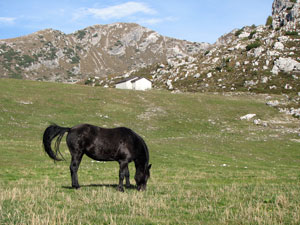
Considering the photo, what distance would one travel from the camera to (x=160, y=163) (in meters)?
26.8

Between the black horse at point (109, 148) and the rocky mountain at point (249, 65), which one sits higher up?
the rocky mountain at point (249, 65)

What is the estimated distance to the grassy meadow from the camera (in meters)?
8.01

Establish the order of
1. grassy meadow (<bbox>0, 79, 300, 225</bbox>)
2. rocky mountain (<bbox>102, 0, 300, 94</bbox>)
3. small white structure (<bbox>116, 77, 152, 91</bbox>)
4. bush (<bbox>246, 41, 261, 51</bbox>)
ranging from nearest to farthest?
grassy meadow (<bbox>0, 79, 300, 225</bbox>), rocky mountain (<bbox>102, 0, 300, 94</bbox>), small white structure (<bbox>116, 77, 152, 91</bbox>), bush (<bbox>246, 41, 261, 51</bbox>)

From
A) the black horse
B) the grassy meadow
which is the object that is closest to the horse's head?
the black horse

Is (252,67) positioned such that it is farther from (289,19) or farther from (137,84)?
(289,19)

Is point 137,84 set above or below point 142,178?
above

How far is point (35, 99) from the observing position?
51750 millimetres

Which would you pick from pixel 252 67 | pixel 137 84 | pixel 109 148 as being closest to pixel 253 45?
pixel 252 67

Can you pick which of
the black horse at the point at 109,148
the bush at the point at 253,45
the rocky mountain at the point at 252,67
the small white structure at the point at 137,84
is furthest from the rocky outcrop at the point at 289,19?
the black horse at the point at 109,148

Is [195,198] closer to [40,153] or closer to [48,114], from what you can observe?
[40,153]

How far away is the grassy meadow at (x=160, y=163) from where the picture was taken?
801 centimetres

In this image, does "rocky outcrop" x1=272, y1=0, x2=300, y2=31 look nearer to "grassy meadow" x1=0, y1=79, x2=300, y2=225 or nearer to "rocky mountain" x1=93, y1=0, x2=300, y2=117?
"rocky mountain" x1=93, y1=0, x2=300, y2=117

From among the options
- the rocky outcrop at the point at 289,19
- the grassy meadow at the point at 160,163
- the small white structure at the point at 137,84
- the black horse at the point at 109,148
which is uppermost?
the rocky outcrop at the point at 289,19

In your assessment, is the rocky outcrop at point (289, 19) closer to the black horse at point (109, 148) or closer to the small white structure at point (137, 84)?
the small white structure at point (137, 84)
